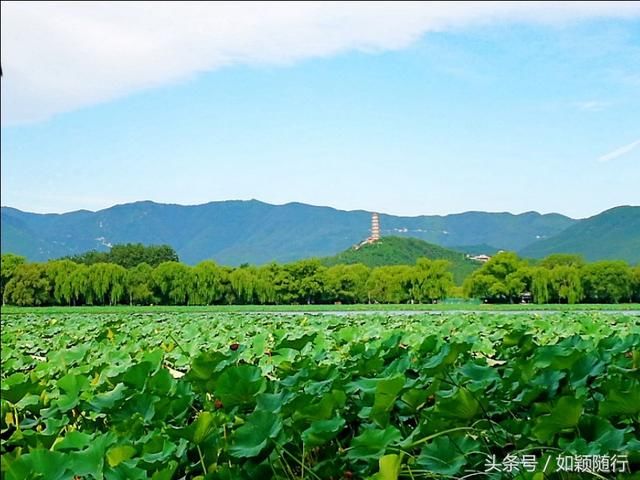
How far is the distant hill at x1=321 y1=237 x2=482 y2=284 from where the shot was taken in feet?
81.3

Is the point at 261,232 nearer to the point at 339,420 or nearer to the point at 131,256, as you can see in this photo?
the point at 131,256

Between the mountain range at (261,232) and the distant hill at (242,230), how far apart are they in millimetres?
27

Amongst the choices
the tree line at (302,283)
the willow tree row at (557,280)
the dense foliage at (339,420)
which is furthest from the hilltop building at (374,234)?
the dense foliage at (339,420)

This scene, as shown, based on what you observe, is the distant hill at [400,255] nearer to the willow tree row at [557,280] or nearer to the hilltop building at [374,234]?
the hilltop building at [374,234]

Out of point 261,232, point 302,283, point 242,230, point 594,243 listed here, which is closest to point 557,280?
point 594,243

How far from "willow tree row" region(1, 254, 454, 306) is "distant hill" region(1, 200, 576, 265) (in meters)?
1.18

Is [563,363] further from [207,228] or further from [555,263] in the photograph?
[207,228]

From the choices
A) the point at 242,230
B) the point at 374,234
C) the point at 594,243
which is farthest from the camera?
the point at 374,234

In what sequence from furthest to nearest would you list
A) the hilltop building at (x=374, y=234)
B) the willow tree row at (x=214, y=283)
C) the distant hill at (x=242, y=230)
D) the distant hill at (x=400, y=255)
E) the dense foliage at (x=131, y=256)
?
the hilltop building at (x=374, y=234) < the distant hill at (x=400, y=255) < the distant hill at (x=242, y=230) < the dense foliage at (x=131, y=256) < the willow tree row at (x=214, y=283)

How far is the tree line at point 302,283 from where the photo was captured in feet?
56.3

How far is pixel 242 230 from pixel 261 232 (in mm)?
1599

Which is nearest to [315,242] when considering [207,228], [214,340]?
[207,228]

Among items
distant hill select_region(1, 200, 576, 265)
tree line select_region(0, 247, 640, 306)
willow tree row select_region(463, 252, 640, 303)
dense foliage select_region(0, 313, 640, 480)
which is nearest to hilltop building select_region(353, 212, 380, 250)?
distant hill select_region(1, 200, 576, 265)

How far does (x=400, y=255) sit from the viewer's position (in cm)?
2544
